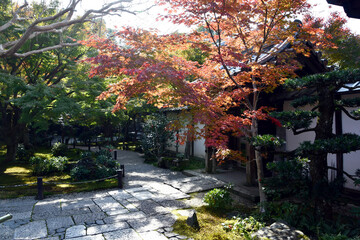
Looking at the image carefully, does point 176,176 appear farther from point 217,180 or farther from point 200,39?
point 200,39

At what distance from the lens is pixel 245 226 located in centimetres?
531

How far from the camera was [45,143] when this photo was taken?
24094mm

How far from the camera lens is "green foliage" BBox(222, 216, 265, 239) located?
512 cm

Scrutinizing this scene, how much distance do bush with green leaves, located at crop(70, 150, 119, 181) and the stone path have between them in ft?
4.03

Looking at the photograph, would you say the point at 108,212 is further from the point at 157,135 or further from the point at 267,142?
the point at 157,135

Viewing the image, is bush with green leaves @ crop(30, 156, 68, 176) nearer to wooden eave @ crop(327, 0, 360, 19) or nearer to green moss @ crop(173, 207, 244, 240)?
green moss @ crop(173, 207, 244, 240)

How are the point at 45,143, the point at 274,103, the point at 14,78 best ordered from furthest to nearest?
the point at 45,143 → the point at 14,78 → the point at 274,103

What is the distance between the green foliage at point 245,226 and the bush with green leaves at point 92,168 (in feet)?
21.4

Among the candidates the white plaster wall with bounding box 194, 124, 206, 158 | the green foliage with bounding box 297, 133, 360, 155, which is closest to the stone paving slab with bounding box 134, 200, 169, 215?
the green foliage with bounding box 297, 133, 360, 155

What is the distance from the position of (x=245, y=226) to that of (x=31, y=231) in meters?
4.77

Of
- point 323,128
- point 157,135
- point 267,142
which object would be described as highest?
point 323,128

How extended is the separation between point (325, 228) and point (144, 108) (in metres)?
15.3

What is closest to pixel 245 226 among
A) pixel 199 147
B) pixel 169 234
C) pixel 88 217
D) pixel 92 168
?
pixel 169 234

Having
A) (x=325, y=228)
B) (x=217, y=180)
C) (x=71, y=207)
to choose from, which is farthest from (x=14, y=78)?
→ (x=325, y=228)
